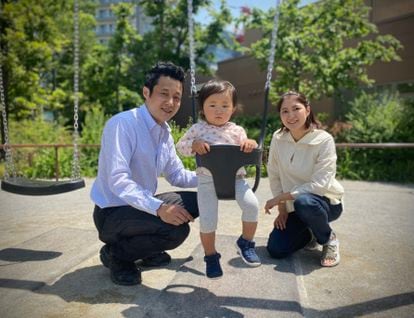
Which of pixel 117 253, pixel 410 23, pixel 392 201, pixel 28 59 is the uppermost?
pixel 410 23

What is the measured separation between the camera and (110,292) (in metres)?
2.28

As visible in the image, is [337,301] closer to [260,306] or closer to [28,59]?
[260,306]

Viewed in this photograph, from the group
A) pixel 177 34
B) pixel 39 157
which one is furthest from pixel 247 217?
pixel 177 34

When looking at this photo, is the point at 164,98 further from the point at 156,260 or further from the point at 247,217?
the point at 156,260

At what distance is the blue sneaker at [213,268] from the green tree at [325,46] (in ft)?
26.1

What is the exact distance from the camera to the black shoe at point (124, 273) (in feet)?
7.78

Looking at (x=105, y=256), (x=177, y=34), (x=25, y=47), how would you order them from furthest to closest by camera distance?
(x=177, y=34) → (x=25, y=47) → (x=105, y=256)

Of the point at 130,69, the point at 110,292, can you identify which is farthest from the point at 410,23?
the point at 110,292

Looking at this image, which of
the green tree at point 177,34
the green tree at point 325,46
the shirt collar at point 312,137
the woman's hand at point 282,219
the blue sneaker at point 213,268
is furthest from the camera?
the green tree at point 177,34

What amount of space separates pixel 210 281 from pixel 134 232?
564 mm

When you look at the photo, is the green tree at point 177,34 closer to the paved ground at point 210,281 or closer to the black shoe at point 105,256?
the paved ground at point 210,281

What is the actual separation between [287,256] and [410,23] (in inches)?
447

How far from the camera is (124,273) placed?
240 centimetres

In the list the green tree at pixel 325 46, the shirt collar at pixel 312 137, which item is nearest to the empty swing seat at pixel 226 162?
the shirt collar at pixel 312 137
